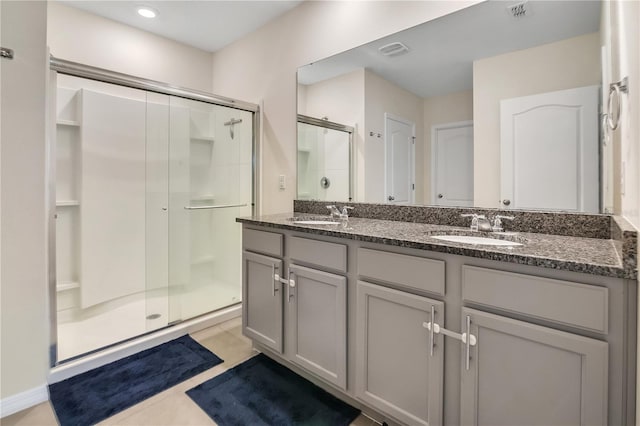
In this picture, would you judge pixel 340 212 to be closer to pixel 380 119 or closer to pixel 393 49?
pixel 380 119

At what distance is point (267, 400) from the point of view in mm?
1599

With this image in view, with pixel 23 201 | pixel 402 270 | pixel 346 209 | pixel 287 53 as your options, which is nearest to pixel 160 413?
pixel 23 201

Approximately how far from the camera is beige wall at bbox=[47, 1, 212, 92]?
2439 mm

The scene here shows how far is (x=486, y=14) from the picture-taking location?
63.8 inches

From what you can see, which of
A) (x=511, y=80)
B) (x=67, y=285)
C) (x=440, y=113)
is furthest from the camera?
(x=67, y=285)

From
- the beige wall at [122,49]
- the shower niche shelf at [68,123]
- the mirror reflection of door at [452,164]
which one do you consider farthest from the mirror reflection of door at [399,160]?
the shower niche shelf at [68,123]

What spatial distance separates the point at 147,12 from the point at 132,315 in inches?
93.8

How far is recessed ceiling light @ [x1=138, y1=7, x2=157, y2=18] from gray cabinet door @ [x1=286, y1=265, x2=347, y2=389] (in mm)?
2366

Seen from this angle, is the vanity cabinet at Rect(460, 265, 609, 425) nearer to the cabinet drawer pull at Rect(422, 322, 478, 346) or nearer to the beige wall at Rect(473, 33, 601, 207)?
the cabinet drawer pull at Rect(422, 322, 478, 346)

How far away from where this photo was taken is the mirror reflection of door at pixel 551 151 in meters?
1.37

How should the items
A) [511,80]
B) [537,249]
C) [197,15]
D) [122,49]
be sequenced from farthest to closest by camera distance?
1. [122,49]
2. [197,15]
3. [511,80]
4. [537,249]

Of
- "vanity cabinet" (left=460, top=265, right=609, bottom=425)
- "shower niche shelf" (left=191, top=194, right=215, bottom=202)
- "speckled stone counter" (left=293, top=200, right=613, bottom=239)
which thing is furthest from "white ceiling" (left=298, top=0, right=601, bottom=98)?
"shower niche shelf" (left=191, top=194, right=215, bottom=202)

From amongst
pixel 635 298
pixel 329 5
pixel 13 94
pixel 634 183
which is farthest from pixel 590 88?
pixel 13 94

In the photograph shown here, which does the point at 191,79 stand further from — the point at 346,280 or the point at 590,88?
the point at 590,88
